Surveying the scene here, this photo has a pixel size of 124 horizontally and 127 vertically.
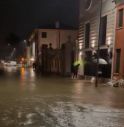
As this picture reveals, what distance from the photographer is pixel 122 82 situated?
24.6m

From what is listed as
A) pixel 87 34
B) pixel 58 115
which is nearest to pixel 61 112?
pixel 58 115

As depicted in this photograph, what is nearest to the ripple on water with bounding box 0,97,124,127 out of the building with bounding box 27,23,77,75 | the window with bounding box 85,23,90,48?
the window with bounding box 85,23,90,48

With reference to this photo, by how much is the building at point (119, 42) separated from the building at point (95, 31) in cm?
66

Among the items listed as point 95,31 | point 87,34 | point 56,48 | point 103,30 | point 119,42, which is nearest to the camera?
point 119,42

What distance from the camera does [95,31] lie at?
104 feet

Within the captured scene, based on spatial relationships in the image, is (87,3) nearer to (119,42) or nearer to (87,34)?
(87,34)

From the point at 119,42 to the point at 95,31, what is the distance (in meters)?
5.84

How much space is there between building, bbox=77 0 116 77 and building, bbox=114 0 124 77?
66cm

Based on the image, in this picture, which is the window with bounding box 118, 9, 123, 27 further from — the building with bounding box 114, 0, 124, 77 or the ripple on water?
the ripple on water

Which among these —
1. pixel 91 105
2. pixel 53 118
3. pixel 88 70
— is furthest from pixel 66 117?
pixel 88 70

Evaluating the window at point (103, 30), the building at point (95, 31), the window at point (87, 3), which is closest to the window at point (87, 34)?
the building at point (95, 31)

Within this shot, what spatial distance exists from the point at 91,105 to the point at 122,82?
10.2m

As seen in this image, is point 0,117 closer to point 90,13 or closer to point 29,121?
point 29,121

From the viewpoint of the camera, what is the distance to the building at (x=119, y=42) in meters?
25.9
